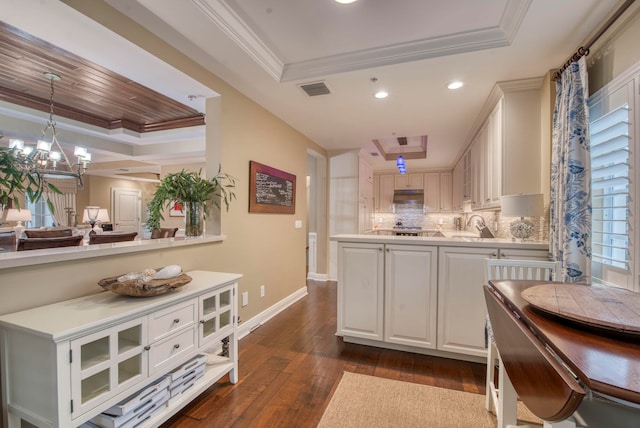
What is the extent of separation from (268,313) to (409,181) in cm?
551

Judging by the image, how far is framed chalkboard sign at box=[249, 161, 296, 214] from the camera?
3018 mm

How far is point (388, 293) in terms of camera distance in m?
2.54

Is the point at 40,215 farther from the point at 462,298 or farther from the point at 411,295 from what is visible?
the point at 462,298

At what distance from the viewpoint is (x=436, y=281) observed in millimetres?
2404

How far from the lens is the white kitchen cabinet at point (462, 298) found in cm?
229

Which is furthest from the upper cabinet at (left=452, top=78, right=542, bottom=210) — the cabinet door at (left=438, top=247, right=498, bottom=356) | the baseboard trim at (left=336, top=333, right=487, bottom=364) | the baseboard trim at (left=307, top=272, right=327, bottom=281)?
the baseboard trim at (left=307, top=272, right=327, bottom=281)

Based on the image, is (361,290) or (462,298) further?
(361,290)

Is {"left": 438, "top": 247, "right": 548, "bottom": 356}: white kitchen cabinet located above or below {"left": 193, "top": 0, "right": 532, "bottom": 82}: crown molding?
below

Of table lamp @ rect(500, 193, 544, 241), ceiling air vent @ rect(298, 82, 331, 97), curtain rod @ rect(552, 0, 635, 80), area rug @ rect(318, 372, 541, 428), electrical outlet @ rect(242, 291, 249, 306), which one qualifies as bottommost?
area rug @ rect(318, 372, 541, 428)

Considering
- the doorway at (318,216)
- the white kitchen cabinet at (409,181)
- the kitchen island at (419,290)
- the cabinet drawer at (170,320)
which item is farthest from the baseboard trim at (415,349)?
the white kitchen cabinet at (409,181)

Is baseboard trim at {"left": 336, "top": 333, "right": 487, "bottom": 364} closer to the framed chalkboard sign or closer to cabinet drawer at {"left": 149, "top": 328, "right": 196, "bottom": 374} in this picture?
cabinet drawer at {"left": 149, "top": 328, "right": 196, "bottom": 374}

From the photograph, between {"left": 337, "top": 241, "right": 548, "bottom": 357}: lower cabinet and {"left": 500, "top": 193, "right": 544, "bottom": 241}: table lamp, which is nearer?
{"left": 500, "top": 193, "right": 544, "bottom": 241}: table lamp

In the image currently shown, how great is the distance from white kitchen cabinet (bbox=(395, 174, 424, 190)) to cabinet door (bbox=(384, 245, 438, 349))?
5.30 metres

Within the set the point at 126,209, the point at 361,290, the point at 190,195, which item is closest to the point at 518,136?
the point at 361,290
